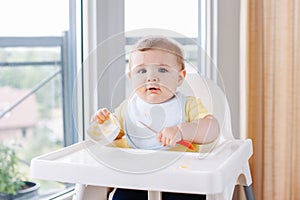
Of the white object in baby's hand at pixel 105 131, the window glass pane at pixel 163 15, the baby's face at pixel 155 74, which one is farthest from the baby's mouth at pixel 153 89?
the window glass pane at pixel 163 15

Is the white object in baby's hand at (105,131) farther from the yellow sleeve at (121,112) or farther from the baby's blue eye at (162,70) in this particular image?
the baby's blue eye at (162,70)

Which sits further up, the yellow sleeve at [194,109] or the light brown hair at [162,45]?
the light brown hair at [162,45]

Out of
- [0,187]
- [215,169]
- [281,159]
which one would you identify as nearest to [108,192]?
[0,187]

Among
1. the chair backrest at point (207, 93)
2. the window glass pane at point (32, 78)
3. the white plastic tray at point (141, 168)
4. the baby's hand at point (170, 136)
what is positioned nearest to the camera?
the white plastic tray at point (141, 168)

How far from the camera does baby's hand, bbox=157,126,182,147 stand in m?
1.13

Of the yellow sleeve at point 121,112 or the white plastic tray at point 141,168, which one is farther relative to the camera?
the yellow sleeve at point 121,112

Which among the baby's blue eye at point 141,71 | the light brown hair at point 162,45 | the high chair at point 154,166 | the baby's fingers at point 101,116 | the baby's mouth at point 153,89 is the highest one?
the light brown hair at point 162,45

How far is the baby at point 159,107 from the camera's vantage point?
1146mm

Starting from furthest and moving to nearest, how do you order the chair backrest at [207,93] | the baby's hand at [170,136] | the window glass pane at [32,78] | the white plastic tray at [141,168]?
the window glass pane at [32,78] < the chair backrest at [207,93] < the baby's hand at [170,136] < the white plastic tray at [141,168]

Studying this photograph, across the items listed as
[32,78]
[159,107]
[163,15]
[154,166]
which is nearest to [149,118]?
[159,107]

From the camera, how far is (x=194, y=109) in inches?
47.7

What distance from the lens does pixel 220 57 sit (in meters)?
2.07

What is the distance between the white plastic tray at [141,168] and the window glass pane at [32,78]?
0.27m

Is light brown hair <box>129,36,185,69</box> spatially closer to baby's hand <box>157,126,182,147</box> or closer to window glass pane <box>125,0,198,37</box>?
baby's hand <box>157,126,182,147</box>
